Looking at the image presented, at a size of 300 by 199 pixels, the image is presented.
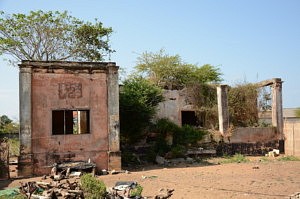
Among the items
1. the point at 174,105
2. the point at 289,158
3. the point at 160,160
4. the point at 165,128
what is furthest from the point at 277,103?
the point at 160,160

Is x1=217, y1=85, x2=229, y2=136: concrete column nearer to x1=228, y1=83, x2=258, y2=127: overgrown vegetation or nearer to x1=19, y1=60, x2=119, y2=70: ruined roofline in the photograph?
x1=228, y1=83, x2=258, y2=127: overgrown vegetation

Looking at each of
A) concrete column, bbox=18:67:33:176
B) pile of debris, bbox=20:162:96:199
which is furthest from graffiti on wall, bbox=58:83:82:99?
pile of debris, bbox=20:162:96:199

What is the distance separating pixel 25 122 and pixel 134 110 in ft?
18.0

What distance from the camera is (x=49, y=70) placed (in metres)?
14.6

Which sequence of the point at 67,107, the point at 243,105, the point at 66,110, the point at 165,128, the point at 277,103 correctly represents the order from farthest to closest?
the point at 243,105 → the point at 277,103 → the point at 165,128 → the point at 66,110 → the point at 67,107

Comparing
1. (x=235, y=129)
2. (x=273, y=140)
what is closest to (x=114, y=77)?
(x=235, y=129)

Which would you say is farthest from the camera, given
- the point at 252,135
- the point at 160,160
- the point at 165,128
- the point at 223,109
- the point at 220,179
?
the point at 223,109

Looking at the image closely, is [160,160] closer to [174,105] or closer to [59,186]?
[174,105]

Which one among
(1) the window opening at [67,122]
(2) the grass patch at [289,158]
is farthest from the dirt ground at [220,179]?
(1) the window opening at [67,122]

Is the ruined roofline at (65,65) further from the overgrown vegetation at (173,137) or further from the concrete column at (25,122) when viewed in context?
the overgrown vegetation at (173,137)

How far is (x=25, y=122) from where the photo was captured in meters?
14.0

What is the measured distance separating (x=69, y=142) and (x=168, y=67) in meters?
13.0

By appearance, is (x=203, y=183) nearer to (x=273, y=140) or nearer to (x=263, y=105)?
(x=273, y=140)

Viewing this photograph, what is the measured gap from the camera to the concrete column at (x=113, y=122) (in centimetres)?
1509
